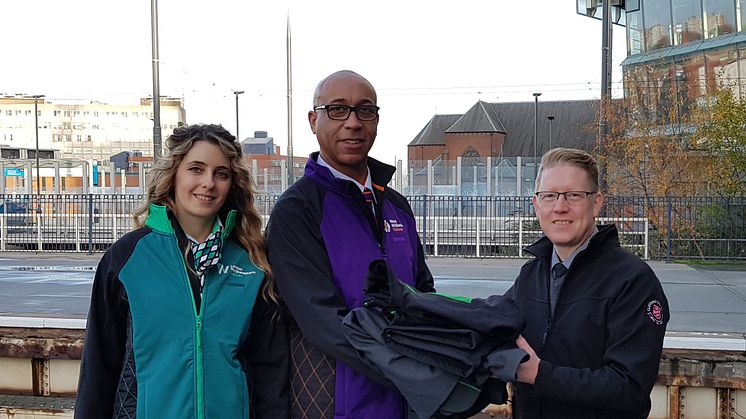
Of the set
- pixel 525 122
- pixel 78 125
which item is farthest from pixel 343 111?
pixel 78 125

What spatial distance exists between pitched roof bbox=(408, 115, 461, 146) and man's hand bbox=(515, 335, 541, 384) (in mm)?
90099

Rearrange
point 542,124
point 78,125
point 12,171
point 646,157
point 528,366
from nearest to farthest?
point 528,366
point 646,157
point 12,171
point 542,124
point 78,125

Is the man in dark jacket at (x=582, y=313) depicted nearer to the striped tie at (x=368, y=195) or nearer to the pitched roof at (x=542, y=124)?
the striped tie at (x=368, y=195)

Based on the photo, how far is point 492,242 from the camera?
64.0ft

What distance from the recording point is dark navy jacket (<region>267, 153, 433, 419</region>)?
109 inches

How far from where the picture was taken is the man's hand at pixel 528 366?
2557 millimetres

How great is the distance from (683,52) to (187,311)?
31.2 m

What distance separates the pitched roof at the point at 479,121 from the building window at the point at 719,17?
187 ft

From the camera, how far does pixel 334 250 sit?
2.90 m

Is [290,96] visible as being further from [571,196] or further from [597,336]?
[597,336]

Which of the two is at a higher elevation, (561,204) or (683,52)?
(683,52)

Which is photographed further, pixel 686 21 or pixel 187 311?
pixel 686 21

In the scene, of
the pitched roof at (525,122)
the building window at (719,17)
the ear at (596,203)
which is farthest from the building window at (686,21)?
the pitched roof at (525,122)

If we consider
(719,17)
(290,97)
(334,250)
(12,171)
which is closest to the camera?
(334,250)
